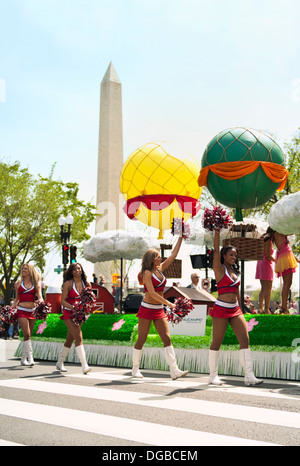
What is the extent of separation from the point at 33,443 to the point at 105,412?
1.23 meters

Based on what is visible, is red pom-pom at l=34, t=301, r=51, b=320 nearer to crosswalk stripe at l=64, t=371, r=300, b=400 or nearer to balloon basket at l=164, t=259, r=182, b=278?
crosswalk stripe at l=64, t=371, r=300, b=400

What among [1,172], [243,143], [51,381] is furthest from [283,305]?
[1,172]

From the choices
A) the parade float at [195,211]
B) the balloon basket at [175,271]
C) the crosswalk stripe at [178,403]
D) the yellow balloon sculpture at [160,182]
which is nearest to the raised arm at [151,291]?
the crosswalk stripe at [178,403]

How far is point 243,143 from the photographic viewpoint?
10.1m

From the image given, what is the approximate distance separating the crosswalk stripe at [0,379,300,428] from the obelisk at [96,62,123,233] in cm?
2976

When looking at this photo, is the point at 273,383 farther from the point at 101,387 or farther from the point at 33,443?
the point at 33,443

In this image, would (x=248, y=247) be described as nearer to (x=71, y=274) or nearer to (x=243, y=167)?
(x=243, y=167)

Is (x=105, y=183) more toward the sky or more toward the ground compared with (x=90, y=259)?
more toward the sky

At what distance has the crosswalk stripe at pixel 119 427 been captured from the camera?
13.4 feet

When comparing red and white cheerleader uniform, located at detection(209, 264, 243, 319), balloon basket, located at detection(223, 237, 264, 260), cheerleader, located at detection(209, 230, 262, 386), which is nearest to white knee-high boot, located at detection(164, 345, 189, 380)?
cheerleader, located at detection(209, 230, 262, 386)

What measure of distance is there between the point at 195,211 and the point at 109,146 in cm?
2494

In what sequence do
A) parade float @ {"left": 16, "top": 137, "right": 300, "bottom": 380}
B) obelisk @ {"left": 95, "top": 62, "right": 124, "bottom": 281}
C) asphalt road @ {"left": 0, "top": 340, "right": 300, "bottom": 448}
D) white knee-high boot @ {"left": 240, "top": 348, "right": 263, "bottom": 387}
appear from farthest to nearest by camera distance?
obelisk @ {"left": 95, "top": 62, "right": 124, "bottom": 281} → parade float @ {"left": 16, "top": 137, "right": 300, "bottom": 380} → white knee-high boot @ {"left": 240, "top": 348, "right": 263, "bottom": 387} → asphalt road @ {"left": 0, "top": 340, "right": 300, "bottom": 448}

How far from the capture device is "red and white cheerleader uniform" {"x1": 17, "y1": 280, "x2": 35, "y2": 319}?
388 inches
